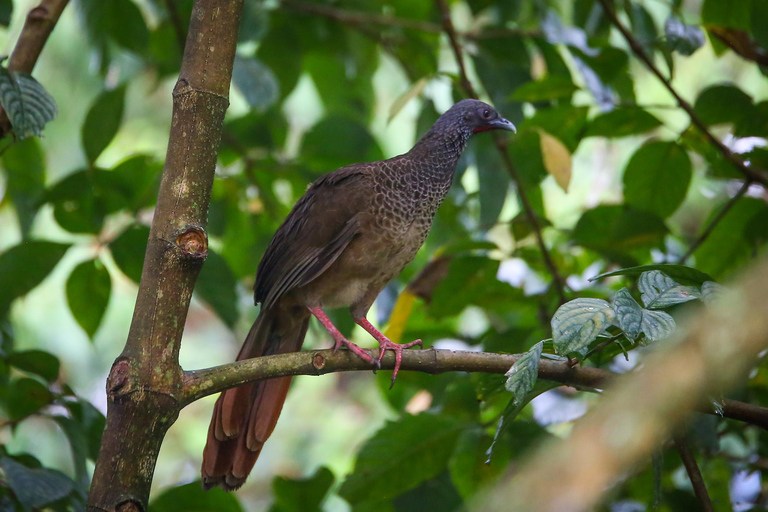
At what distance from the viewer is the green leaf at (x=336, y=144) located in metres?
3.43

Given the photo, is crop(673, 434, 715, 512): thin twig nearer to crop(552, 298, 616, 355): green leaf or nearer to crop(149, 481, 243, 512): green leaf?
crop(552, 298, 616, 355): green leaf

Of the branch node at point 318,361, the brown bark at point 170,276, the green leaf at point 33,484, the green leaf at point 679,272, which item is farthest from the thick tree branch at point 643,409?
the green leaf at point 33,484

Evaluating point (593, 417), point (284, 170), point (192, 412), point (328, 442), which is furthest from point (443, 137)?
point (192, 412)

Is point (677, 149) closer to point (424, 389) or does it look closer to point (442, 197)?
point (442, 197)

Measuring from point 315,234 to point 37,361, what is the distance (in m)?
1.02

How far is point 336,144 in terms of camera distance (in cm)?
350

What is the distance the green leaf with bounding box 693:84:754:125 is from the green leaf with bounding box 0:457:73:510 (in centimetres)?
239

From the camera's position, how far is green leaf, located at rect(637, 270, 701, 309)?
1.44m

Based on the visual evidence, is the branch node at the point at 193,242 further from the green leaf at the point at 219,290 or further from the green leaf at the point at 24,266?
the green leaf at the point at 24,266

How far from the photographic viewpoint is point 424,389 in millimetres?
3289

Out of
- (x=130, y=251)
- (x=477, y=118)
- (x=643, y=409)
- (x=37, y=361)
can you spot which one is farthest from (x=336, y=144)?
(x=643, y=409)

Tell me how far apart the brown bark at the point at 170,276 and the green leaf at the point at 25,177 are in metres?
1.63

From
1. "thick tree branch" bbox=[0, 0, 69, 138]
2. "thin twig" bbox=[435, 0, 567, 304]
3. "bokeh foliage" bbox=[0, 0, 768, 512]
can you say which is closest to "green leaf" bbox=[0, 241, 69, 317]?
"bokeh foliage" bbox=[0, 0, 768, 512]

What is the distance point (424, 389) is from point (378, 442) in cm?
81
